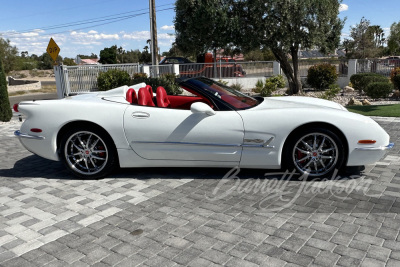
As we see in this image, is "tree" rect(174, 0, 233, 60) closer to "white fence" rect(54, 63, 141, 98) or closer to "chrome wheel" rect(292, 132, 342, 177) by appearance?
"white fence" rect(54, 63, 141, 98)

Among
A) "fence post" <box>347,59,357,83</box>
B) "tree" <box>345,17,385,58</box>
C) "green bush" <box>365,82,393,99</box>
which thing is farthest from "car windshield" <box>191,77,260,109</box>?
"tree" <box>345,17,385,58</box>

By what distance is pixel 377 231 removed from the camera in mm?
3162

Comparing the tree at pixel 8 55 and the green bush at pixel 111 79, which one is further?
the tree at pixel 8 55

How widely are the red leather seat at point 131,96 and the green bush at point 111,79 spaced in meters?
13.4

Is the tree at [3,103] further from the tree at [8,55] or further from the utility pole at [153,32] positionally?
the tree at [8,55]

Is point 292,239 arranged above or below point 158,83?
below

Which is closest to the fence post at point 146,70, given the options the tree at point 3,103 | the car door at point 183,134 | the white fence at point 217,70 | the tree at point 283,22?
the white fence at point 217,70

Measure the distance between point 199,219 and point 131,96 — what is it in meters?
2.14

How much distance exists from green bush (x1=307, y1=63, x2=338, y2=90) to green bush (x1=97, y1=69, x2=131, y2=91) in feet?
30.7

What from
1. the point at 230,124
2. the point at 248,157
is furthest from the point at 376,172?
the point at 230,124

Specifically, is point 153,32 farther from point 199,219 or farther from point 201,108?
point 199,219

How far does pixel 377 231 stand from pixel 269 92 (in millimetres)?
13594

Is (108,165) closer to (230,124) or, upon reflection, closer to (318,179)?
(230,124)

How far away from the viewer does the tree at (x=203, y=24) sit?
619 inches
